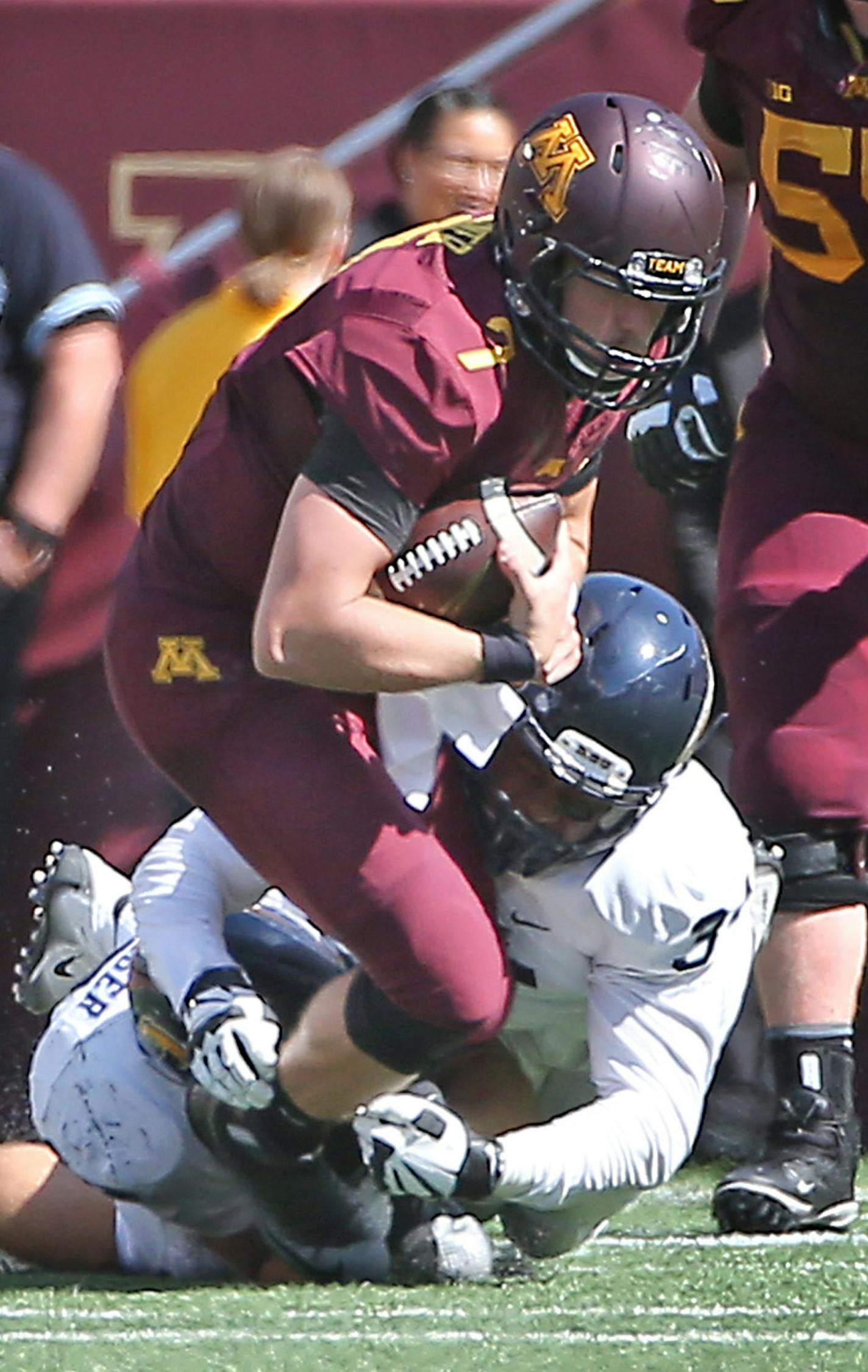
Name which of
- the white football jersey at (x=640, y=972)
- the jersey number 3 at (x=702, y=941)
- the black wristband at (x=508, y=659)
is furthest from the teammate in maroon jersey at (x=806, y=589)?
the black wristband at (x=508, y=659)

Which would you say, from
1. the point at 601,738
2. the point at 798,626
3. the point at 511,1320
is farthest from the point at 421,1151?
the point at 798,626

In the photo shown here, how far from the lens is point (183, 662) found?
321 centimetres

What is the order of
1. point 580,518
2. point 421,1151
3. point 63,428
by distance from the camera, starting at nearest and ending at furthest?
point 421,1151, point 580,518, point 63,428

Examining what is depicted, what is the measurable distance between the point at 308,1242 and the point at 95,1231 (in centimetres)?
30

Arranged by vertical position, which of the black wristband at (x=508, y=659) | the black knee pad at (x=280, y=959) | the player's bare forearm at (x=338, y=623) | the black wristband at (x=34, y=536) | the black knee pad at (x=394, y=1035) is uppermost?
the player's bare forearm at (x=338, y=623)

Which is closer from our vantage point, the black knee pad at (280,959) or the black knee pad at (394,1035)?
the black knee pad at (394,1035)

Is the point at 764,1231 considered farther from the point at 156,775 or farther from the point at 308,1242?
the point at 156,775

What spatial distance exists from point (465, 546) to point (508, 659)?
184 millimetres

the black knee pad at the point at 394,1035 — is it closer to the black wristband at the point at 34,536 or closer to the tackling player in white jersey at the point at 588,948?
the tackling player in white jersey at the point at 588,948

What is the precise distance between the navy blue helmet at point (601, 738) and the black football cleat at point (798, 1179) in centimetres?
42

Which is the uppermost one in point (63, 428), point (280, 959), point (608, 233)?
point (608, 233)

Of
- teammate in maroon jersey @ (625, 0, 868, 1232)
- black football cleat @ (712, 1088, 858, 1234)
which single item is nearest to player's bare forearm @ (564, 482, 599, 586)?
teammate in maroon jersey @ (625, 0, 868, 1232)

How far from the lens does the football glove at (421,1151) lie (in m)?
2.78

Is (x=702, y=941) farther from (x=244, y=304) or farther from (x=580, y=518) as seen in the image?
(x=244, y=304)
